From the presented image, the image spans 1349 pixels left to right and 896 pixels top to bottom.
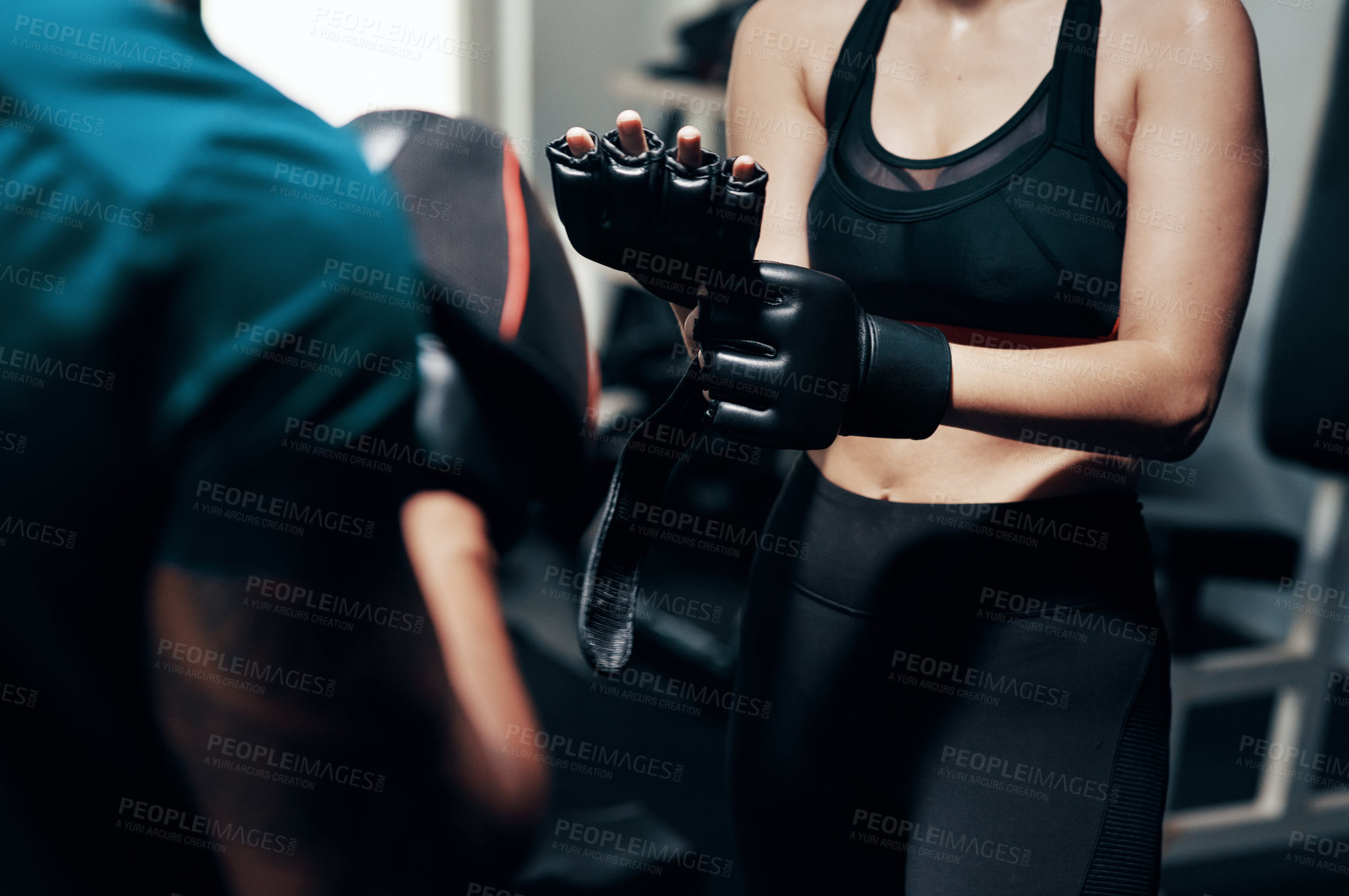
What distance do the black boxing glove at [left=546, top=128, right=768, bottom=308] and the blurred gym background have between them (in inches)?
26.2

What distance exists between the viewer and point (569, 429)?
713mm

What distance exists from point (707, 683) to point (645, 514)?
1443mm

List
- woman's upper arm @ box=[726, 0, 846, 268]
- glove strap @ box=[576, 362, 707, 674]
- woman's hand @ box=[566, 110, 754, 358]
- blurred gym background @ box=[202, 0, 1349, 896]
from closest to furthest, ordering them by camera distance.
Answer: woman's hand @ box=[566, 110, 754, 358]
glove strap @ box=[576, 362, 707, 674]
woman's upper arm @ box=[726, 0, 846, 268]
blurred gym background @ box=[202, 0, 1349, 896]

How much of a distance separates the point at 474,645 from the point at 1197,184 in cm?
61

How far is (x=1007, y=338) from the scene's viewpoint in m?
0.78

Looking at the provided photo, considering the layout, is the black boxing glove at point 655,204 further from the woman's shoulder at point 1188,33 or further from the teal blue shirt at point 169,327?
the woman's shoulder at point 1188,33

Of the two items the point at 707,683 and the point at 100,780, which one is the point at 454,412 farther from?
the point at 707,683

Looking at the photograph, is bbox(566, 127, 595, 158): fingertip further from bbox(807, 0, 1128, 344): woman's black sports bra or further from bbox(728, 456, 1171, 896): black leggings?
bbox(728, 456, 1171, 896): black leggings

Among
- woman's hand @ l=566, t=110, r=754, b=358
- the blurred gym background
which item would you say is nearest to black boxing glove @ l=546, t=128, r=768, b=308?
woman's hand @ l=566, t=110, r=754, b=358

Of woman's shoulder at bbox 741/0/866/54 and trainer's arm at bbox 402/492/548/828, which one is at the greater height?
woman's shoulder at bbox 741/0/866/54

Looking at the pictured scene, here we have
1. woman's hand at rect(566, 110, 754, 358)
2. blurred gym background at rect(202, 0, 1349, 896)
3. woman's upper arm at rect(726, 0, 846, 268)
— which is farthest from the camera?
blurred gym background at rect(202, 0, 1349, 896)

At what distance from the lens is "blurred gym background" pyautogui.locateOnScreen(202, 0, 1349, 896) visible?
1.51 m

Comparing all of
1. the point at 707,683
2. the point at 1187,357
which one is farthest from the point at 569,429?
the point at 707,683

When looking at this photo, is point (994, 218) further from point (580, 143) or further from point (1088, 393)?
point (580, 143)
